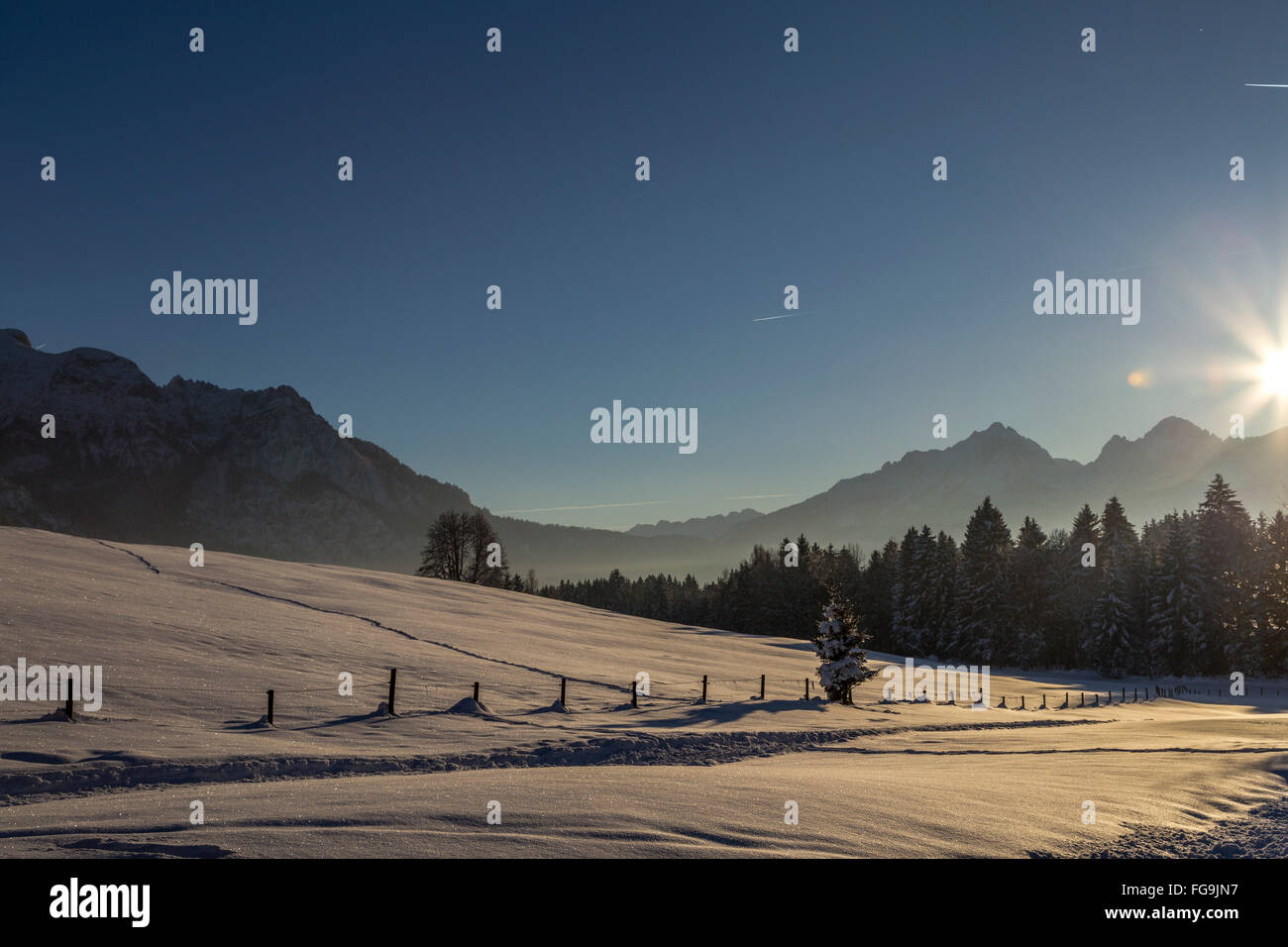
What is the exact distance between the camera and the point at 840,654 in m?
35.4

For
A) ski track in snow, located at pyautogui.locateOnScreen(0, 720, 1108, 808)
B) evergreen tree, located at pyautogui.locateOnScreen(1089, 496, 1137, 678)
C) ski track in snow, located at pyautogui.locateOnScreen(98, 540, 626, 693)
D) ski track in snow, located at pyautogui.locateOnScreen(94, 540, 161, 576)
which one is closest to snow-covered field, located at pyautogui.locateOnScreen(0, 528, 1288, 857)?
ski track in snow, located at pyautogui.locateOnScreen(0, 720, 1108, 808)

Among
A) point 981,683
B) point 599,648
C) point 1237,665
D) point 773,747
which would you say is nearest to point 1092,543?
point 1237,665

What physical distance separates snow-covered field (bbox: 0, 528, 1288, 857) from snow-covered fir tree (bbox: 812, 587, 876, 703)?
1528 millimetres

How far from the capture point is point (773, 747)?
2219 centimetres

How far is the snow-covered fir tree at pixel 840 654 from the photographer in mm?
34875

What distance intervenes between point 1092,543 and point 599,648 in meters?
76.0

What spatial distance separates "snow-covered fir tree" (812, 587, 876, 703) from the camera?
34.9 meters

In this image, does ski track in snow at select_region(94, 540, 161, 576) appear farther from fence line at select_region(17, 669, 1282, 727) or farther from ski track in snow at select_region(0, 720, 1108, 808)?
ski track in snow at select_region(0, 720, 1108, 808)

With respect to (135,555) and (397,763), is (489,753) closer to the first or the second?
(397,763)

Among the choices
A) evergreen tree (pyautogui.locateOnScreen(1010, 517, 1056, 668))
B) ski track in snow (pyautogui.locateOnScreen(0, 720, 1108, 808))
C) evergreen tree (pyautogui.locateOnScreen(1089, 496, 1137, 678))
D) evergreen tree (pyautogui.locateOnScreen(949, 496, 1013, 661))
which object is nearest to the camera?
ski track in snow (pyautogui.locateOnScreen(0, 720, 1108, 808))

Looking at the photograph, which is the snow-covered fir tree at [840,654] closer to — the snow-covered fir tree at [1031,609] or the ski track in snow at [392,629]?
the ski track in snow at [392,629]

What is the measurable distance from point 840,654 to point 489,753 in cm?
2237

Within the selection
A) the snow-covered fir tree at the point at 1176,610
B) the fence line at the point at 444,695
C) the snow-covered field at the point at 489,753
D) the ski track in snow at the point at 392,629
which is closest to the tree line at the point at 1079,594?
the snow-covered fir tree at the point at 1176,610

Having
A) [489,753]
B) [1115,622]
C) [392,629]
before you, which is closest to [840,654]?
[392,629]
